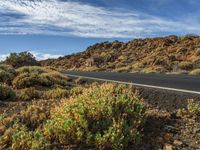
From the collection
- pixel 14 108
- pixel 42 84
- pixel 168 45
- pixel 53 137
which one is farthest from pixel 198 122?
pixel 168 45

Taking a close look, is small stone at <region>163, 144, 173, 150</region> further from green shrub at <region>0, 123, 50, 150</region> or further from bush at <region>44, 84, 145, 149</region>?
green shrub at <region>0, 123, 50, 150</region>

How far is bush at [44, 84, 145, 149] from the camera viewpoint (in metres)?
6.50

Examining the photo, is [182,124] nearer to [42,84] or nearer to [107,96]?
[107,96]

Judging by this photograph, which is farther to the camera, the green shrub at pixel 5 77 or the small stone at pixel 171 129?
the green shrub at pixel 5 77

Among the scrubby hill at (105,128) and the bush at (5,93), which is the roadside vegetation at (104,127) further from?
the bush at (5,93)

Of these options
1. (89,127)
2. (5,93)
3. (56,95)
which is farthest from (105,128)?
Answer: (5,93)

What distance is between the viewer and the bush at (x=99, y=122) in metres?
6.50

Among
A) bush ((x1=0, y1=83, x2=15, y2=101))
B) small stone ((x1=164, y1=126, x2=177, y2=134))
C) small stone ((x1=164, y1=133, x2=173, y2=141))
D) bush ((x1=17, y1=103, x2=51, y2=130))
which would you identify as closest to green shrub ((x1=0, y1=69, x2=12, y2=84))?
bush ((x1=0, y1=83, x2=15, y2=101))

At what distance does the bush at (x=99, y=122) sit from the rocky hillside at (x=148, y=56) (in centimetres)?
2126

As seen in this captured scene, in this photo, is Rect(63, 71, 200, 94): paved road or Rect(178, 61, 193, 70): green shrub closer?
Rect(63, 71, 200, 94): paved road

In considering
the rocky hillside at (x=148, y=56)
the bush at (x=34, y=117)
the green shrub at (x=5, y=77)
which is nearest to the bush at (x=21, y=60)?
the rocky hillside at (x=148, y=56)

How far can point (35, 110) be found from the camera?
8.55 metres

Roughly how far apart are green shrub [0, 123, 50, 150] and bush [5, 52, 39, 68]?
28746 millimetres

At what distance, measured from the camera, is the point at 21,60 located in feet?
119
